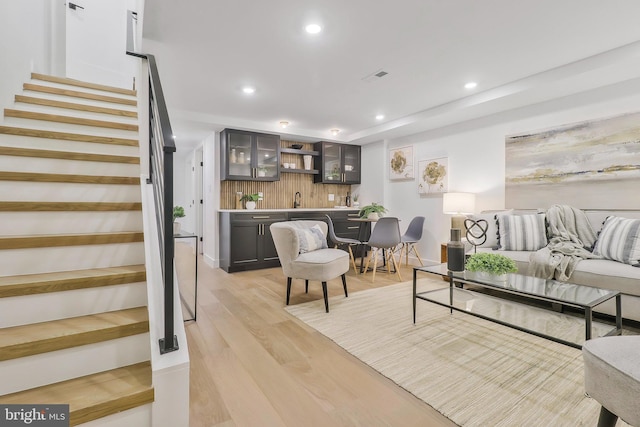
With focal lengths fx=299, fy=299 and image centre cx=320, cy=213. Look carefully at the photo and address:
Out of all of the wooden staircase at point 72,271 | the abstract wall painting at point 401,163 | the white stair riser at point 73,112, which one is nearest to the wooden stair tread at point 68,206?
the wooden staircase at point 72,271

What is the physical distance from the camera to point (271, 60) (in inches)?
113

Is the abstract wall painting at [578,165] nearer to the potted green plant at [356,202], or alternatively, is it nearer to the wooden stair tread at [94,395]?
the potted green plant at [356,202]

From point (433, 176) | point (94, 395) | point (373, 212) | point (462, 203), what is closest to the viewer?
point (94, 395)

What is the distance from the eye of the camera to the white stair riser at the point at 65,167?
1.89 m

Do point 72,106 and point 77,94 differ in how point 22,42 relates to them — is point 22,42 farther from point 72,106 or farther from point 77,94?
point 72,106

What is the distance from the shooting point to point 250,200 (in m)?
5.10

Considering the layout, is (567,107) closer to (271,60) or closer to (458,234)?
(458,234)

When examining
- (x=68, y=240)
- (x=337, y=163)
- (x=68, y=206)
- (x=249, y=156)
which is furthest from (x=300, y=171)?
(x=68, y=240)

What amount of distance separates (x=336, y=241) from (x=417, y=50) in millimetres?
2496

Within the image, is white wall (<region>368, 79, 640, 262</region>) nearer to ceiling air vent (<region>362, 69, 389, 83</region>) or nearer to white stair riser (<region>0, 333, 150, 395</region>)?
ceiling air vent (<region>362, 69, 389, 83</region>)

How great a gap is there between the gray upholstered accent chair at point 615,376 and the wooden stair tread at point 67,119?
3.33 meters

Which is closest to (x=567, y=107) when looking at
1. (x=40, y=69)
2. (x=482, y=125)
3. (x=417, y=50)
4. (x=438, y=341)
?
(x=482, y=125)

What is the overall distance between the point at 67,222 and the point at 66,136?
36.3 inches

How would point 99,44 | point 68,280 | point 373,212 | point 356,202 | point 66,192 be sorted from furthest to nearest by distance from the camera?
point 356,202
point 373,212
point 99,44
point 66,192
point 68,280
